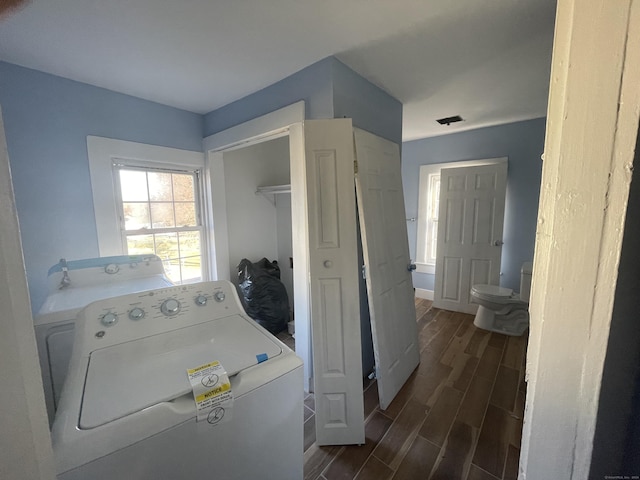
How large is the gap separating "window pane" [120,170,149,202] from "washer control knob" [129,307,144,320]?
1503 millimetres

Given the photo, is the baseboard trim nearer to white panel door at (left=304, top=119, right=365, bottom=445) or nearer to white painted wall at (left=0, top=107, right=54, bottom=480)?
white panel door at (left=304, top=119, right=365, bottom=445)

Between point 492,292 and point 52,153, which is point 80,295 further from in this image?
point 492,292

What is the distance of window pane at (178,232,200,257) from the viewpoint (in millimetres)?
2473

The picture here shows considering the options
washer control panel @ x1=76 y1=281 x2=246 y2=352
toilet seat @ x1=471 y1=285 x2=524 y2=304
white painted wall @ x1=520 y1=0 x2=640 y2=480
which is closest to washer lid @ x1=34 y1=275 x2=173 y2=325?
washer control panel @ x1=76 y1=281 x2=246 y2=352

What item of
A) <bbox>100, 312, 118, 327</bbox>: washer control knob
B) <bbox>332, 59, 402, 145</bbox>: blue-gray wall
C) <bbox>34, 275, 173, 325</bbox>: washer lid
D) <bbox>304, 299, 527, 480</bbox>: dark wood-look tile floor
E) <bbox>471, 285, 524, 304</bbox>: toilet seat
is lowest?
<bbox>304, 299, 527, 480</bbox>: dark wood-look tile floor

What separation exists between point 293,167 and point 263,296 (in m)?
1.46

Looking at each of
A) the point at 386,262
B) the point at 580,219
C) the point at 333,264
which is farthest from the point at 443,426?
the point at 580,219

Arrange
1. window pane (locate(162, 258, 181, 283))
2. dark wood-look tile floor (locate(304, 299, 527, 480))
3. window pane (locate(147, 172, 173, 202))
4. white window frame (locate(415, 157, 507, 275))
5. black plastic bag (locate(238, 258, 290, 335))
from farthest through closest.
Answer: white window frame (locate(415, 157, 507, 275)) < black plastic bag (locate(238, 258, 290, 335)) < window pane (locate(162, 258, 181, 283)) < window pane (locate(147, 172, 173, 202)) < dark wood-look tile floor (locate(304, 299, 527, 480))

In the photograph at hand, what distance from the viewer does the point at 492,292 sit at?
270cm

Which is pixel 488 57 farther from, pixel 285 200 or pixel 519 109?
pixel 285 200

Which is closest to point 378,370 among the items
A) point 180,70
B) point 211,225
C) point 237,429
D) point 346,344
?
point 346,344

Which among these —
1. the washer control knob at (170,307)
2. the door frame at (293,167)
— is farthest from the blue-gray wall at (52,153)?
the washer control knob at (170,307)

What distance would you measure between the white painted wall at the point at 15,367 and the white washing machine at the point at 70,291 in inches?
34.8

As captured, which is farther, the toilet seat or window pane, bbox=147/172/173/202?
the toilet seat
